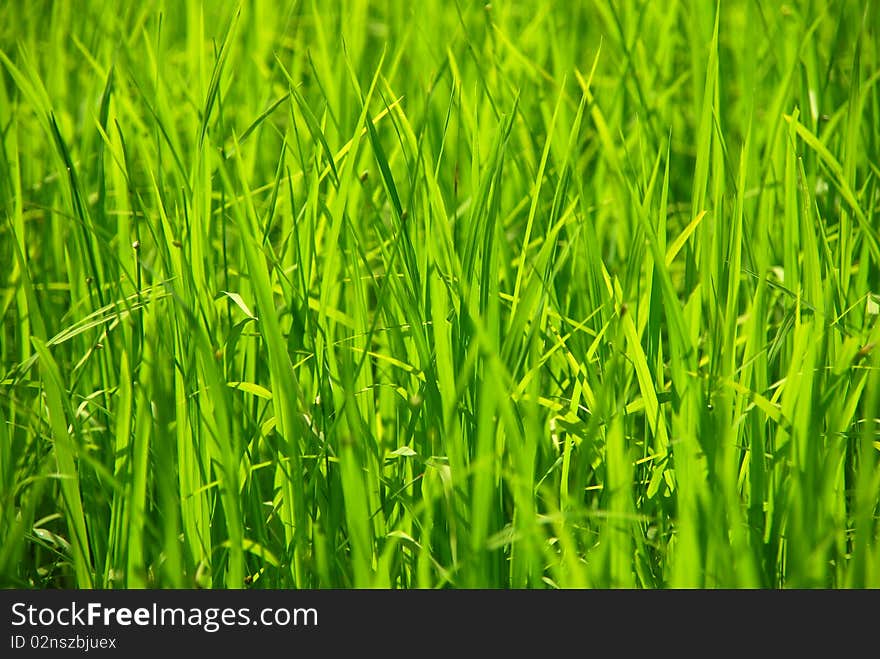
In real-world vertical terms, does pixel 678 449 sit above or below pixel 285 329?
below

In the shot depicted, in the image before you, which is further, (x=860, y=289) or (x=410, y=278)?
(x=860, y=289)

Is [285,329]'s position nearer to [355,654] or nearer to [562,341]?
[562,341]

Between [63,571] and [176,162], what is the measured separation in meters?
0.46

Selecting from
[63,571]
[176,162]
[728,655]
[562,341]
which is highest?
[176,162]

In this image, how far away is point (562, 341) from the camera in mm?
872

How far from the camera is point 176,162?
874mm

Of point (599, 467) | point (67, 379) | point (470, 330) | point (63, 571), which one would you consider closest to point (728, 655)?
point (599, 467)

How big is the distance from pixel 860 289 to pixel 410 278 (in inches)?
21.1

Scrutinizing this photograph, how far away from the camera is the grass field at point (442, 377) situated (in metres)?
0.71

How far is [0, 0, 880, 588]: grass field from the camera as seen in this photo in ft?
Result: 2.32

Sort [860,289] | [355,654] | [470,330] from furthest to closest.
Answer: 1. [860,289]
2. [470,330]
3. [355,654]

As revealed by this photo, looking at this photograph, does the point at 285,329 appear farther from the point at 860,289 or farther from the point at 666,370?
the point at 860,289

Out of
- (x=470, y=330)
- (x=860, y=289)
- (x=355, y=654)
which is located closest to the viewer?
(x=355, y=654)

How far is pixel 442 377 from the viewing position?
2.61 ft
